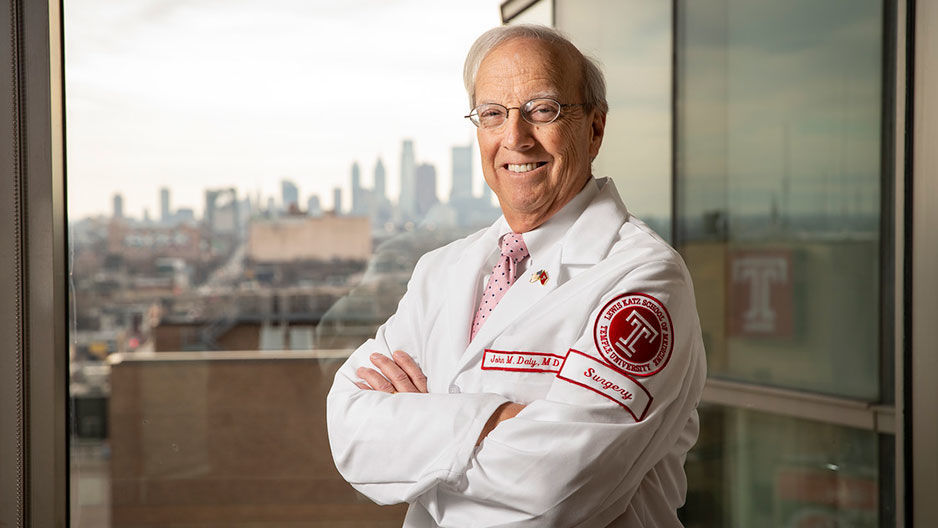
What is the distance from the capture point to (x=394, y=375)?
4.92ft

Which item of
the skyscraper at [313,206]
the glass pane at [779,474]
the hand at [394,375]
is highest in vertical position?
the skyscraper at [313,206]

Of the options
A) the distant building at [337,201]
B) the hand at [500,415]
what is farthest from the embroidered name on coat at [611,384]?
the distant building at [337,201]

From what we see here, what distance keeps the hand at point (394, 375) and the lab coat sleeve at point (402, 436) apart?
0.04 meters

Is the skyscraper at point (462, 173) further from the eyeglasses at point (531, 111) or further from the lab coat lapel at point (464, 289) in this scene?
the eyeglasses at point (531, 111)

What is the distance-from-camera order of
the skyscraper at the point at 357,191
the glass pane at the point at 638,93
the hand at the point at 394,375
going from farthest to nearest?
the glass pane at the point at 638,93
the skyscraper at the point at 357,191
the hand at the point at 394,375

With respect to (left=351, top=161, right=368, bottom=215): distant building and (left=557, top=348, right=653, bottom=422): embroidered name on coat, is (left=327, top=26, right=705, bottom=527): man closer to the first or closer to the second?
(left=557, top=348, right=653, bottom=422): embroidered name on coat

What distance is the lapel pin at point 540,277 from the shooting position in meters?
1.44

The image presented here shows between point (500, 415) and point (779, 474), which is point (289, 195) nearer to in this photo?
point (500, 415)

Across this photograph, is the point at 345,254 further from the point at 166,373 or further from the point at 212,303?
the point at 166,373

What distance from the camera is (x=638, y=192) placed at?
8.57 ft

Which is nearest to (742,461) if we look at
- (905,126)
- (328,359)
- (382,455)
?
(905,126)

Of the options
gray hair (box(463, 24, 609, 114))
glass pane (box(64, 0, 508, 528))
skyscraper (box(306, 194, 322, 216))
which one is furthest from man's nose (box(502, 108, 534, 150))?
skyscraper (box(306, 194, 322, 216))

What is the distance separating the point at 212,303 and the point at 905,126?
80.2 inches

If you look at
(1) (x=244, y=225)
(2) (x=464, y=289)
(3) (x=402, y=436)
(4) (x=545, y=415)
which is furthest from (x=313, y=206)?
(4) (x=545, y=415)
